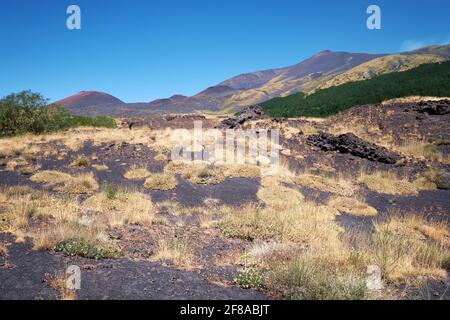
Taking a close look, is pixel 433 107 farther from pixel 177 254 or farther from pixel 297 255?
pixel 177 254

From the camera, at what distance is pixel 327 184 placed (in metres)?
15.8

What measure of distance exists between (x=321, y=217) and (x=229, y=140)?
1140cm

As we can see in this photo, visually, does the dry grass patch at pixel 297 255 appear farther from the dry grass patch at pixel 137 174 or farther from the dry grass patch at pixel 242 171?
the dry grass patch at pixel 137 174

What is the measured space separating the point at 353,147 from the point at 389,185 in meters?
5.71

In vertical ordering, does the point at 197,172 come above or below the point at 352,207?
above

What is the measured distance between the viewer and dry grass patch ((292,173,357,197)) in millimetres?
15173

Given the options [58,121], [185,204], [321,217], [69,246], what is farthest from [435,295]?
[58,121]

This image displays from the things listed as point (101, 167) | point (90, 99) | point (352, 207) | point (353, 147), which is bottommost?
point (352, 207)

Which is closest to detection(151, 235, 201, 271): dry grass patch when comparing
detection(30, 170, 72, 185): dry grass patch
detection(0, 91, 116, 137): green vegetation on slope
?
detection(30, 170, 72, 185): dry grass patch

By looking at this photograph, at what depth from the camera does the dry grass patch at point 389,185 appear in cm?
1545

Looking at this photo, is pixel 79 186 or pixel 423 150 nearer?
pixel 79 186

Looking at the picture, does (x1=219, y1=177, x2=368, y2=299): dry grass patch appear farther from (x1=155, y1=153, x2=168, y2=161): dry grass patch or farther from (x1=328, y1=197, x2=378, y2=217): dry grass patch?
(x1=155, y1=153, x2=168, y2=161): dry grass patch

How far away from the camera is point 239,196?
13352 millimetres

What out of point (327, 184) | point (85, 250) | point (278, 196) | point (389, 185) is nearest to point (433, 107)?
point (389, 185)
